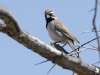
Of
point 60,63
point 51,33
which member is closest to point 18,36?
point 60,63

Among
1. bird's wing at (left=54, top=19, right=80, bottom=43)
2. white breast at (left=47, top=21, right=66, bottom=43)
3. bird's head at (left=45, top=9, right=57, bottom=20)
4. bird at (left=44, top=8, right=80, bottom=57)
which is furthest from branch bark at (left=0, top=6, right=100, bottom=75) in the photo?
bird's head at (left=45, top=9, right=57, bottom=20)

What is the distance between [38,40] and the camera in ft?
8.18

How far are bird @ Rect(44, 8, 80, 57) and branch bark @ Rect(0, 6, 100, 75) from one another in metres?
2.95

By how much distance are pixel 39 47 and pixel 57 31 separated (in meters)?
3.88

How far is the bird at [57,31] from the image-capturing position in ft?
19.9

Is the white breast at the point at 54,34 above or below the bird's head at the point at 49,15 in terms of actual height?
below

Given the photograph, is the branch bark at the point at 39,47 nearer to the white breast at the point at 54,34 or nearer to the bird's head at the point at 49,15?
the white breast at the point at 54,34

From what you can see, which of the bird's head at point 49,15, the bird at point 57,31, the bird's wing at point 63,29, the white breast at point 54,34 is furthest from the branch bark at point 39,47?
the bird's head at point 49,15

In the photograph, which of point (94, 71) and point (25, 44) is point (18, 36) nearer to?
point (25, 44)

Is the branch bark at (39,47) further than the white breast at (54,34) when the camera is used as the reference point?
No

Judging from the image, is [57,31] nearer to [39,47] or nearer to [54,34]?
[54,34]

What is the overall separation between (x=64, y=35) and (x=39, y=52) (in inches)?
148

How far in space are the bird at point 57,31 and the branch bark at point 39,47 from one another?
116 inches

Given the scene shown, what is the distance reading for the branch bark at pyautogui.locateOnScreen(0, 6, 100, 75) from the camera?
2150mm
